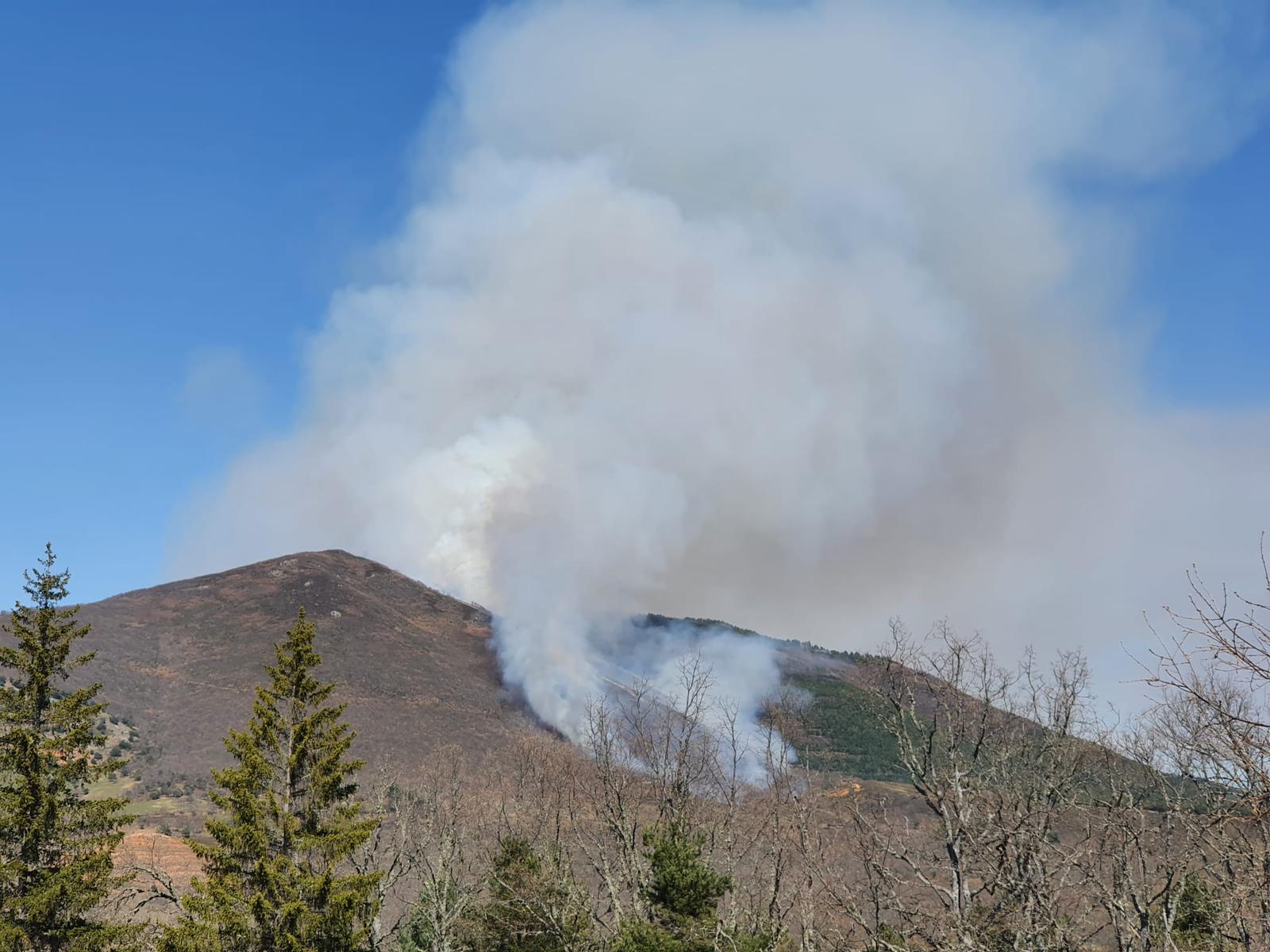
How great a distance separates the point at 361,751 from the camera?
252ft

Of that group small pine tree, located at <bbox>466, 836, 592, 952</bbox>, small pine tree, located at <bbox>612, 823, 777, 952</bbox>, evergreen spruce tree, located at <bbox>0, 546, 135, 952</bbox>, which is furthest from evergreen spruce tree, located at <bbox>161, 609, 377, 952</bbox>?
small pine tree, located at <bbox>612, 823, 777, 952</bbox>

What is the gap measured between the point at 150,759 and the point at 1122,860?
3107 inches

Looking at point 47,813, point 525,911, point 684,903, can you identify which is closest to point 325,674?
point 525,911

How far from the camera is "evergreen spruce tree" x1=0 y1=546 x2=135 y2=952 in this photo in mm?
18641

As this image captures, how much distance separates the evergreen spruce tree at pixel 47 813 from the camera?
61.2 feet

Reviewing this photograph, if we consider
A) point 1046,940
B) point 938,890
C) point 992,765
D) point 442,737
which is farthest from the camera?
point 442,737

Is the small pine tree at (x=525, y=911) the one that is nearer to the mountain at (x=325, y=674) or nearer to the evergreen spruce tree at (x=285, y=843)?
the evergreen spruce tree at (x=285, y=843)

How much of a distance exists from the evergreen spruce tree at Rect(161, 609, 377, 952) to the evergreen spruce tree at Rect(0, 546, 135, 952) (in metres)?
1.97

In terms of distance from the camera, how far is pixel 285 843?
20.3 meters

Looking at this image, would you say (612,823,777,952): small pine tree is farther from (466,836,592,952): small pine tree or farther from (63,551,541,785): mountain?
(63,551,541,785): mountain

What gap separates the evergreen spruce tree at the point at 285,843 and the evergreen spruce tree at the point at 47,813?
197 cm

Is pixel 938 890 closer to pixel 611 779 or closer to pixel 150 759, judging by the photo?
pixel 611 779

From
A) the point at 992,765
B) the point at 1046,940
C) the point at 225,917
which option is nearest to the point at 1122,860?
the point at 992,765

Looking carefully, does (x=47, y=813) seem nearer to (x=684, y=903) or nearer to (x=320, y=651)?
(x=684, y=903)
